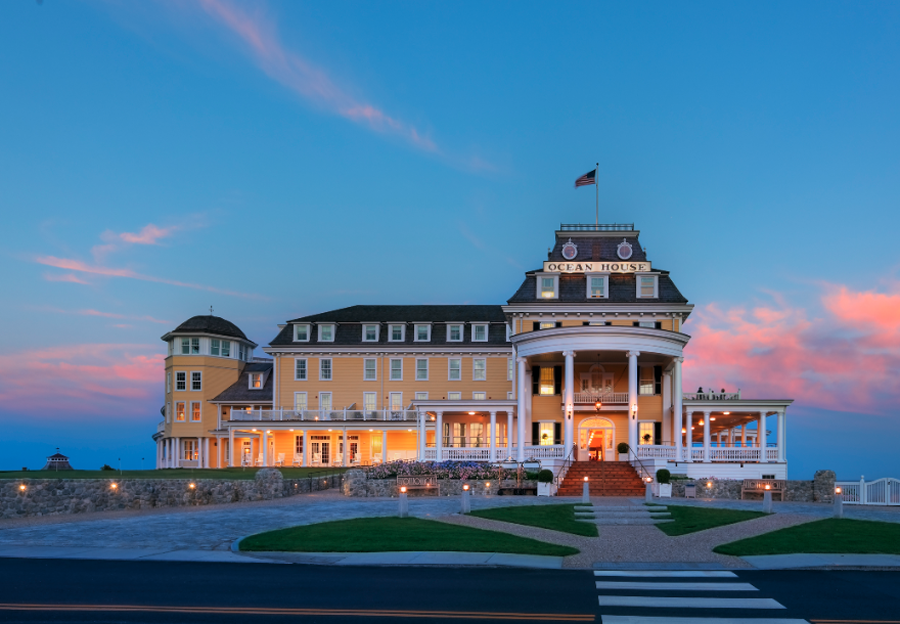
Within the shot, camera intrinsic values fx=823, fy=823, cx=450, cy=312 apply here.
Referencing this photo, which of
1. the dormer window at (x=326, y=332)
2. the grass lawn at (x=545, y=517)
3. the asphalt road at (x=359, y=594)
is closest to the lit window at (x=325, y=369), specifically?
the dormer window at (x=326, y=332)

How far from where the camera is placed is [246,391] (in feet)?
218

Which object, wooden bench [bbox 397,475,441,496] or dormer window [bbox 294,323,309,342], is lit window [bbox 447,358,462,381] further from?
wooden bench [bbox 397,475,441,496]

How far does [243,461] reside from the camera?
6381cm

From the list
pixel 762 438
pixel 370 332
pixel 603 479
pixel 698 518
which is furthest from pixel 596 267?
pixel 698 518

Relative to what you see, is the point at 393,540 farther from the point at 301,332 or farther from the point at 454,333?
the point at 301,332

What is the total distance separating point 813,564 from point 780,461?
92.0 ft

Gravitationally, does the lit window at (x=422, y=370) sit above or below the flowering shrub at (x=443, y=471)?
above

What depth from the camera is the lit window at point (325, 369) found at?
64.4 meters

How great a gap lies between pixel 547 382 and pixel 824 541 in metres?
30.1

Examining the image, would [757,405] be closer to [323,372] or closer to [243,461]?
[323,372]

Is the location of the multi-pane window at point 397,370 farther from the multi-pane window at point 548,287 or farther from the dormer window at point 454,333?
the multi-pane window at point 548,287

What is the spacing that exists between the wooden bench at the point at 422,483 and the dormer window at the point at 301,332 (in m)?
29.8

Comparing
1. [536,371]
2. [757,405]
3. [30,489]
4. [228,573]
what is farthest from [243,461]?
[228,573]

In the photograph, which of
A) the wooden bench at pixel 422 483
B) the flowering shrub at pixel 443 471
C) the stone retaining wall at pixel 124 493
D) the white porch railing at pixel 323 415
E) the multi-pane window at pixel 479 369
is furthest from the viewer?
the multi-pane window at pixel 479 369
